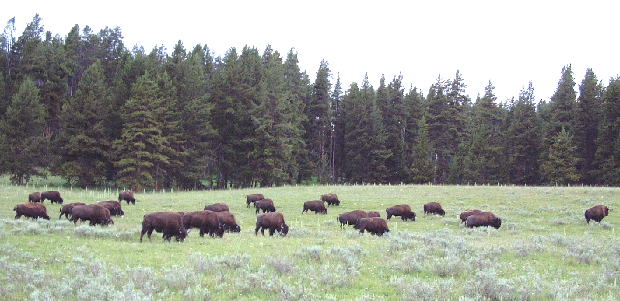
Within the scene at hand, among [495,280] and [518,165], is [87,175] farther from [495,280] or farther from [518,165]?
[518,165]

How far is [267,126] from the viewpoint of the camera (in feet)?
185

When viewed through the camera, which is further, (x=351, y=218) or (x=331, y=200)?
(x=331, y=200)

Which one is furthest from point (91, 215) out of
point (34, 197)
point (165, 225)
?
point (34, 197)

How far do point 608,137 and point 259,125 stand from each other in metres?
43.1

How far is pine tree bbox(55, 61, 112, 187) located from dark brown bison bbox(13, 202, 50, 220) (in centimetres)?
2819

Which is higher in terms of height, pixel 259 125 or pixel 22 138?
pixel 259 125

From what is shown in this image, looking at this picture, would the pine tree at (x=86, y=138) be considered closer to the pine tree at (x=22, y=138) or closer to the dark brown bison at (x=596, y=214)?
the pine tree at (x=22, y=138)

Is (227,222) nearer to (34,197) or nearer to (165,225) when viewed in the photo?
(165,225)

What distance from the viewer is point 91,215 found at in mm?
20391

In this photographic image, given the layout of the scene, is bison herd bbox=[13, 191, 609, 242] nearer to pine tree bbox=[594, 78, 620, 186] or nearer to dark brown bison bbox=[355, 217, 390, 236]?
dark brown bison bbox=[355, 217, 390, 236]

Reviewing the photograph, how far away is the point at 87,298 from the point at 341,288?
206 inches

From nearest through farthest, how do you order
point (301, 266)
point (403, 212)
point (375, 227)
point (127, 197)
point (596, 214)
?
point (301, 266), point (375, 227), point (596, 214), point (403, 212), point (127, 197)

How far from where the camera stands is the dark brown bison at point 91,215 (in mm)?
20303

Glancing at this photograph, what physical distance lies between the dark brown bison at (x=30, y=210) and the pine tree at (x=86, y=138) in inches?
1110
